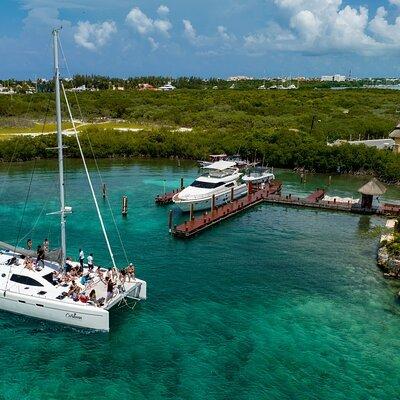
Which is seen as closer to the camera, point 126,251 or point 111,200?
point 126,251

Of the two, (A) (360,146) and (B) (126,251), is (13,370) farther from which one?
(A) (360,146)

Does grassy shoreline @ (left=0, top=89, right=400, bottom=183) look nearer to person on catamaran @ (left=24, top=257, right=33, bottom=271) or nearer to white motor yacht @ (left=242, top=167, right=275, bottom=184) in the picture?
white motor yacht @ (left=242, top=167, right=275, bottom=184)

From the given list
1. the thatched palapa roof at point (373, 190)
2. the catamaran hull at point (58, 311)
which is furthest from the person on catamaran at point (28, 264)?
the thatched palapa roof at point (373, 190)

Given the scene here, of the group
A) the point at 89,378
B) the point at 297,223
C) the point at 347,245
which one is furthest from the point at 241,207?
the point at 89,378

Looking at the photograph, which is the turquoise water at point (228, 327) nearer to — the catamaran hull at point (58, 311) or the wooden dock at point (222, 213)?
the catamaran hull at point (58, 311)

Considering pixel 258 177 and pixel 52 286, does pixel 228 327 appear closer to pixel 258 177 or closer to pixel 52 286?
pixel 52 286

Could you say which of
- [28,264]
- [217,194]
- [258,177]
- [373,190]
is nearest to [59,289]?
[28,264]

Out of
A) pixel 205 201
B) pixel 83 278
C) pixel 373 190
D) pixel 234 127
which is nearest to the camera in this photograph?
pixel 83 278
